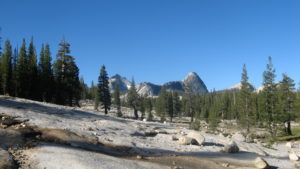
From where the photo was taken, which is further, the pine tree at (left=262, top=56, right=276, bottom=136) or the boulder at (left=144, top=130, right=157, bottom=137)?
the pine tree at (left=262, top=56, right=276, bottom=136)

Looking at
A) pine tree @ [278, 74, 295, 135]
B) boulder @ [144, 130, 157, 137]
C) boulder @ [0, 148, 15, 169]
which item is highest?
pine tree @ [278, 74, 295, 135]

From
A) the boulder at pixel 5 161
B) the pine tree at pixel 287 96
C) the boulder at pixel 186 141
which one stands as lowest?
the boulder at pixel 186 141

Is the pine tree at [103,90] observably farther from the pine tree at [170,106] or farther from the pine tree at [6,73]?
the pine tree at [170,106]

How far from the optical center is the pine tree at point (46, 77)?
58.5 metres

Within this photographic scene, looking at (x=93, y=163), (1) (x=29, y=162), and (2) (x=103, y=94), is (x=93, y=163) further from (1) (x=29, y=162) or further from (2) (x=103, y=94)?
(2) (x=103, y=94)

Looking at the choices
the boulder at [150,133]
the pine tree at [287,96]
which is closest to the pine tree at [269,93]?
the pine tree at [287,96]

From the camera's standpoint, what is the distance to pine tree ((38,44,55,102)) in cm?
5852

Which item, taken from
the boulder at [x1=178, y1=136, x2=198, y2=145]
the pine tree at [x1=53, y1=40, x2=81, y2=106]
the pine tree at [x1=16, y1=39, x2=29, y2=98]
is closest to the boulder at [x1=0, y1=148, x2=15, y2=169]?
the boulder at [x1=178, y1=136, x2=198, y2=145]

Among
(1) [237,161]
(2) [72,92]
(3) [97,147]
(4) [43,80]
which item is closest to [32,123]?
(3) [97,147]

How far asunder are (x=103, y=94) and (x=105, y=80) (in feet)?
13.4

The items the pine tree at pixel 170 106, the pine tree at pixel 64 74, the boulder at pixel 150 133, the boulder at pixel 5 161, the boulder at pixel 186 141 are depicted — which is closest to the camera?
the boulder at pixel 5 161

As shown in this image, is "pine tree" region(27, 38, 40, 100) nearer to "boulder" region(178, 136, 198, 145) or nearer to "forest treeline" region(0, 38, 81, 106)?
"forest treeline" region(0, 38, 81, 106)

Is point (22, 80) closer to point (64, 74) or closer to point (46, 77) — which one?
point (46, 77)

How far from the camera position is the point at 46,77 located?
5978 cm
